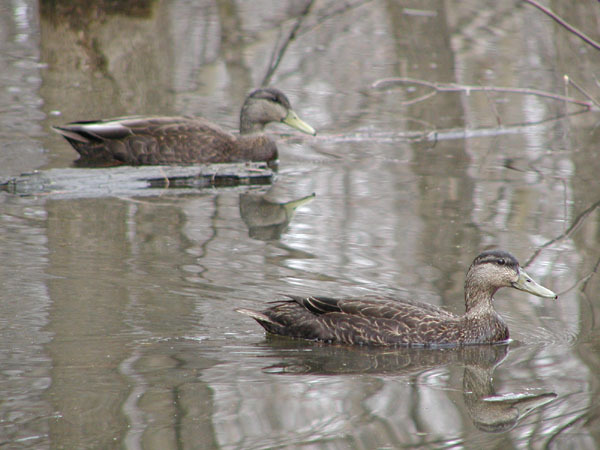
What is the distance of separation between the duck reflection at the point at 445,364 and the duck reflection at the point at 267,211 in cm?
244

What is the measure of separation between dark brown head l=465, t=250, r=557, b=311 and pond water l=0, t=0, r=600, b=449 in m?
0.36

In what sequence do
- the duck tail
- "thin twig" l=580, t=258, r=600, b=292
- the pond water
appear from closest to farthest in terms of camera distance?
the pond water < the duck tail < "thin twig" l=580, t=258, r=600, b=292

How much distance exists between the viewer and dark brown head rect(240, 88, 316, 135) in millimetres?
12180

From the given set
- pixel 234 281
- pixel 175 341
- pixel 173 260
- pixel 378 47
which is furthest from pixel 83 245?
pixel 378 47

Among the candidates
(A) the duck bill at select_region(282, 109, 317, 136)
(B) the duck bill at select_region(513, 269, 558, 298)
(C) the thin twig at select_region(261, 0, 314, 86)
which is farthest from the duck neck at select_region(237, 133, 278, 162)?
(B) the duck bill at select_region(513, 269, 558, 298)

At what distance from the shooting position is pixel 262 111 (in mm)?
12219

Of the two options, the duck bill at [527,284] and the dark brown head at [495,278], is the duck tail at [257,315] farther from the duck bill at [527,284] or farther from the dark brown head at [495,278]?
the duck bill at [527,284]

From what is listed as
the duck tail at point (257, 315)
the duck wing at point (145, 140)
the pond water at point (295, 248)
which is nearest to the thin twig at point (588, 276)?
the pond water at point (295, 248)

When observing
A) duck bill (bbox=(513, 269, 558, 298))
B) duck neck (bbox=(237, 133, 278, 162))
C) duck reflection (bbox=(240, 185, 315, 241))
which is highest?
duck neck (bbox=(237, 133, 278, 162))

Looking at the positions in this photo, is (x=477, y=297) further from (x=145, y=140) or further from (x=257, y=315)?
(x=145, y=140)

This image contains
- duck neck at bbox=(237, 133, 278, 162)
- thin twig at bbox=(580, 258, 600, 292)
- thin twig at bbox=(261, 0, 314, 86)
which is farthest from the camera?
thin twig at bbox=(261, 0, 314, 86)

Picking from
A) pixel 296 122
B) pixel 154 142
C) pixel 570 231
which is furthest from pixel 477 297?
pixel 296 122

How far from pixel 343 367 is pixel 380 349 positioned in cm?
50

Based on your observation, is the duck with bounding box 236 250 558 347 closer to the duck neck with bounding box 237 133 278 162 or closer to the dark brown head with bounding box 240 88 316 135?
the duck neck with bounding box 237 133 278 162
